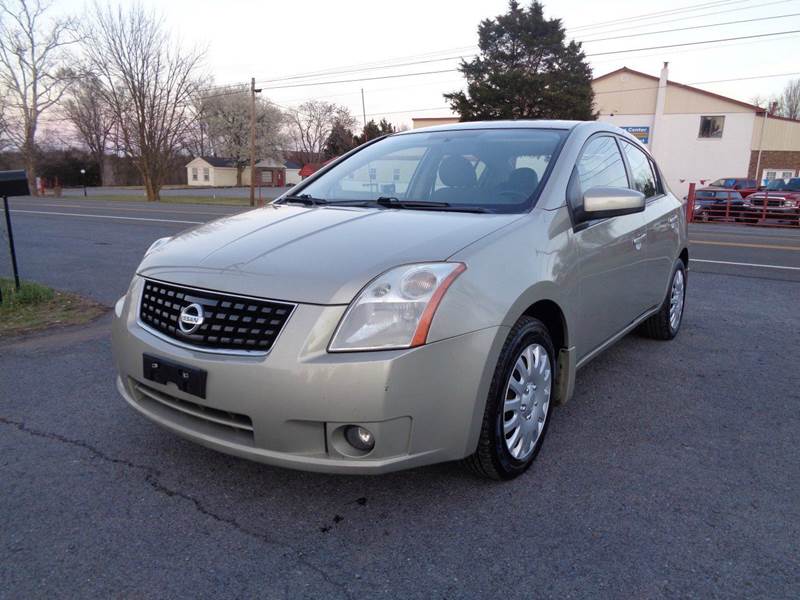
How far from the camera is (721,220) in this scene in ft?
65.5

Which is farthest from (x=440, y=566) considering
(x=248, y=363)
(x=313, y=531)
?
(x=248, y=363)

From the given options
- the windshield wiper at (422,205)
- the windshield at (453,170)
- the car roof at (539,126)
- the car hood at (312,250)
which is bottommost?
the car hood at (312,250)

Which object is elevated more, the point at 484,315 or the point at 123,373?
the point at 484,315

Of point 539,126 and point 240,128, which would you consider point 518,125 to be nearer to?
point 539,126

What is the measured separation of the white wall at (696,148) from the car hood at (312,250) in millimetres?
41714

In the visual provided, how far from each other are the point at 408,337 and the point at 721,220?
2100 cm

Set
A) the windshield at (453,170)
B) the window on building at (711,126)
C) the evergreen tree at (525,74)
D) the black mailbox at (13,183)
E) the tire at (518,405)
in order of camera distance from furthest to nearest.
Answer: the window on building at (711,126) → the evergreen tree at (525,74) → the black mailbox at (13,183) → the windshield at (453,170) → the tire at (518,405)

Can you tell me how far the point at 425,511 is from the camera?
2.46 meters

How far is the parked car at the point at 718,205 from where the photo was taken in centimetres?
1978

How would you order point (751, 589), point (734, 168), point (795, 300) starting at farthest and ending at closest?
point (734, 168) → point (795, 300) → point (751, 589)

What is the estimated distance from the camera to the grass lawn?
208 inches

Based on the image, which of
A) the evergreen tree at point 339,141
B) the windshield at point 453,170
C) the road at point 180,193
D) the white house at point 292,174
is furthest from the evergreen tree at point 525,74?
the white house at point 292,174

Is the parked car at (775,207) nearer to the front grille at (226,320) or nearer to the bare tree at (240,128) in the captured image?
the front grille at (226,320)

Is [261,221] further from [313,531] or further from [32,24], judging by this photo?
[32,24]
